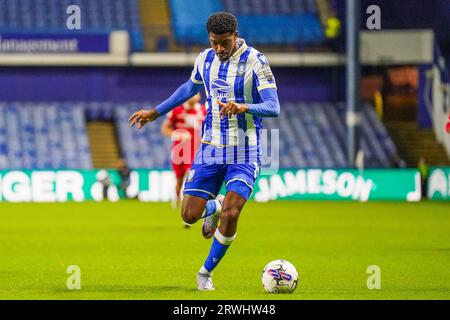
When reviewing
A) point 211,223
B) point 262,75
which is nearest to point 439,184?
point 211,223

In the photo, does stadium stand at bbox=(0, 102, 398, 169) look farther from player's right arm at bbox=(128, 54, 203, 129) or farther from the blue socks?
the blue socks

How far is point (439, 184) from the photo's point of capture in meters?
29.0

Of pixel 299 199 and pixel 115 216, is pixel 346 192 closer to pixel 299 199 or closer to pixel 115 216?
pixel 299 199

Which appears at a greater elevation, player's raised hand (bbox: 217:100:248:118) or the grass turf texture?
player's raised hand (bbox: 217:100:248:118)

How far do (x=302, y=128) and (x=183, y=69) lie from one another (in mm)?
4083

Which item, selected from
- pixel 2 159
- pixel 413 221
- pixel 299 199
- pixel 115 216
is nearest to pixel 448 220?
pixel 413 221

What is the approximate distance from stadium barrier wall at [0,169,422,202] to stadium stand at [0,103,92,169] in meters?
3.91

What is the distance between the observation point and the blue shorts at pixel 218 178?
9352 mm

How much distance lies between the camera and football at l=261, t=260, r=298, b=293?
9.03m

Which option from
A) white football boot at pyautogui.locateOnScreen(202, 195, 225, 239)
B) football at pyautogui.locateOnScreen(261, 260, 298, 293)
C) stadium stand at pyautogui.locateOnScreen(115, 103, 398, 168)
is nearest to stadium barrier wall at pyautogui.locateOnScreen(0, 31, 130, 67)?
stadium stand at pyautogui.locateOnScreen(115, 103, 398, 168)

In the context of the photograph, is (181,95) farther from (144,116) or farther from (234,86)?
(234,86)

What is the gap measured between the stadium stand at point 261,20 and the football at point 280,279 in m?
25.4

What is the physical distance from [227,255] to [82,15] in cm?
2283

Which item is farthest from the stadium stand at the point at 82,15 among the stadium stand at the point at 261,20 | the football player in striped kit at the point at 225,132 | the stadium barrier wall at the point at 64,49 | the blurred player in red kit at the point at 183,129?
the football player in striped kit at the point at 225,132
